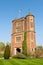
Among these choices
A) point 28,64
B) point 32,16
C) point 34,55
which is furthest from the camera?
point 32,16

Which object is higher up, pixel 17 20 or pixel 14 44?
pixel 17 20

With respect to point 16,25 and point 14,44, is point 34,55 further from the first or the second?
point 16,25

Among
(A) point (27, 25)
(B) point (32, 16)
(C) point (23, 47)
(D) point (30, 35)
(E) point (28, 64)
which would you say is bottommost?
(E) point (28, 64)

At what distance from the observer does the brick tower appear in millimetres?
39406

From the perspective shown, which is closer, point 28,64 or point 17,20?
point 28,64

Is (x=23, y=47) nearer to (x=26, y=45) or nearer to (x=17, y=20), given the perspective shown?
(x=26, y=45)

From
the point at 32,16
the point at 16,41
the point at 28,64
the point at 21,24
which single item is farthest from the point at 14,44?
the point at 28,64

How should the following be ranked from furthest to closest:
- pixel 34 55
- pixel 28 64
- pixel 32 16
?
pixel 32 16, pixel 34 55, pixel 28 64

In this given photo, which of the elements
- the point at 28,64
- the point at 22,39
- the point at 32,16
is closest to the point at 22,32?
the point at 22,39

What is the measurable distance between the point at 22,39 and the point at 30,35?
3.04m

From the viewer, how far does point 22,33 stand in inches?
1639

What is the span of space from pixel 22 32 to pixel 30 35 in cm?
329

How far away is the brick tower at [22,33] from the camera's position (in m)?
39.4

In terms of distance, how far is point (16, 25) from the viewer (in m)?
43.3
